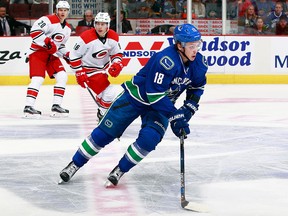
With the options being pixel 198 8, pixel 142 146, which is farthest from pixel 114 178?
pixel 198 8

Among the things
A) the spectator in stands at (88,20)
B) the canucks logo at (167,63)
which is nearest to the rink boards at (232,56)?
the spectator in stands at (88,20)

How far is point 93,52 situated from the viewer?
26.2ft

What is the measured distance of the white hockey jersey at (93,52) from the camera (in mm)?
7949

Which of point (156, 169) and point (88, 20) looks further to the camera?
point (88, 20)

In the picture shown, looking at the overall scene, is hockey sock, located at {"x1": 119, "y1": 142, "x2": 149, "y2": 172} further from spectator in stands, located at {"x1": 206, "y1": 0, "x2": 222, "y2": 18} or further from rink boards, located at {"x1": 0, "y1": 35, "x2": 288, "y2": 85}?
spectator in stands, located at {"x1": 206, "y1": 0, "x2": 222, "y2": 18}

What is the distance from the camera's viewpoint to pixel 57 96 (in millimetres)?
9219

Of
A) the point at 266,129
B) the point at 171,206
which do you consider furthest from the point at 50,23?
the point at 171,206

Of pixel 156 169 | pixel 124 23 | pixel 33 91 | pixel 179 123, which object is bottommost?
pixel 33 91

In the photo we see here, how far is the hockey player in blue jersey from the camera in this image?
179 inches

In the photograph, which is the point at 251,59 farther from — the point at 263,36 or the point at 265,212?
the point at 265,212

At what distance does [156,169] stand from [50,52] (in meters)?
3.83

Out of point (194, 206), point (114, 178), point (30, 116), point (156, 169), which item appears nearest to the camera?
point (194, 206)

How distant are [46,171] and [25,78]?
733cm

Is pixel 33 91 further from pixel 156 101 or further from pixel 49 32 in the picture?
pixel 156 101
